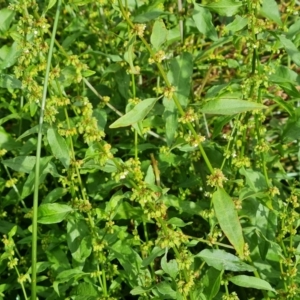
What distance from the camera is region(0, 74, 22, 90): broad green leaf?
1937 mm

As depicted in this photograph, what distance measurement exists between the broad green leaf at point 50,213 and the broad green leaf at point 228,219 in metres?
0.49

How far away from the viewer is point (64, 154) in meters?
1.70

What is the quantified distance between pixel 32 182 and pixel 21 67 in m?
0.36

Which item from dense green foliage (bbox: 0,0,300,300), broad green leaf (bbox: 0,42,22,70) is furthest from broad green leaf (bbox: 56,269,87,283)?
broad green leaf (bbox: 0,42,22,70)

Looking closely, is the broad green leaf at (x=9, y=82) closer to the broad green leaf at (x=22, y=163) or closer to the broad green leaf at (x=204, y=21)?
the broad green leaf at (x=22, y=163)

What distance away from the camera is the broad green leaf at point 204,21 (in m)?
1.90

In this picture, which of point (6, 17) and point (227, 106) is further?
point (6, 17)

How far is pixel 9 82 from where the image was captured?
1.94 m

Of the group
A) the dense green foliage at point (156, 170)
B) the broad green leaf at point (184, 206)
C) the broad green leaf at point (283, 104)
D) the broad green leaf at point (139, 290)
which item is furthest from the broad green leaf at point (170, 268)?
the broad green leaf at point (283, 104)

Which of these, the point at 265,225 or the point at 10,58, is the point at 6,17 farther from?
the point at 265,225

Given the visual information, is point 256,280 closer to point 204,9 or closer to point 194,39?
point 204,9

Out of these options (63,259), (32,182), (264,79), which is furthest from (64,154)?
(264,79)

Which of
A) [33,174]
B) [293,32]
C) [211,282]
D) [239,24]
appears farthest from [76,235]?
[293,32]

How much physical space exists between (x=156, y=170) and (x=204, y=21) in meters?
0.50
